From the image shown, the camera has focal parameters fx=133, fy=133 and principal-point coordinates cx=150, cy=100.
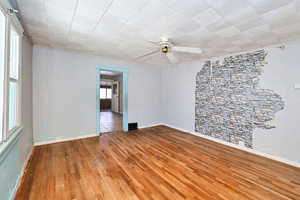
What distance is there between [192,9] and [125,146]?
9.97 ft

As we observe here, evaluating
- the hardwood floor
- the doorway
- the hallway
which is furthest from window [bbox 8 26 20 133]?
the hallway

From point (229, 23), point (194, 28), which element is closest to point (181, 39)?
point (194, 28)

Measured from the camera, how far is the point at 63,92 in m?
3.54

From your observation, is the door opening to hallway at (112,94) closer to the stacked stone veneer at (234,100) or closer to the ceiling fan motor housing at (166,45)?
the stacked stone veneer at (234,100)

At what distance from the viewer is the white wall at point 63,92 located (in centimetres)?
324

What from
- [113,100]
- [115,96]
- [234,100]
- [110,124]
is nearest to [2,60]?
[234,100]

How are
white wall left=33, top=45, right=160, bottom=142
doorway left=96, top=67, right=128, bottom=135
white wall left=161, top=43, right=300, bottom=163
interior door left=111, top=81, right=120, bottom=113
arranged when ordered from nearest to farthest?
1. white wall left=161, top=43, right=300, bottom=163
2. white wall left=33, top=45, right=160, bottom=142
3. doorway left=96, top=67, right=128, bottom=135
4. interior door left=111, top=81, right=120, bottom=113

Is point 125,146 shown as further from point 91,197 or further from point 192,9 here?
point 192,9

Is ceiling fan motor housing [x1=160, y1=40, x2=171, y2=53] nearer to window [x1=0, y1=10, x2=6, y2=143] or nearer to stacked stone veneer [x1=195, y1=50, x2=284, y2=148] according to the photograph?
stacked stone veneer [x1=195, y1=50, x2=284, y2=148]

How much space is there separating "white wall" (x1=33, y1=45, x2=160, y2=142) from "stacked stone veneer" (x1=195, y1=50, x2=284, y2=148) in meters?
2.83

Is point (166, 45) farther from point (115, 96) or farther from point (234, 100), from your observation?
point (115, 96)

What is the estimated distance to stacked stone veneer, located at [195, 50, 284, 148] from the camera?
9.63 ft

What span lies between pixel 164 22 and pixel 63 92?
10.2 ft

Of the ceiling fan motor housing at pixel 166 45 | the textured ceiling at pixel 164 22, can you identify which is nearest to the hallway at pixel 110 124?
the textured ceiling at pixel 164 22
